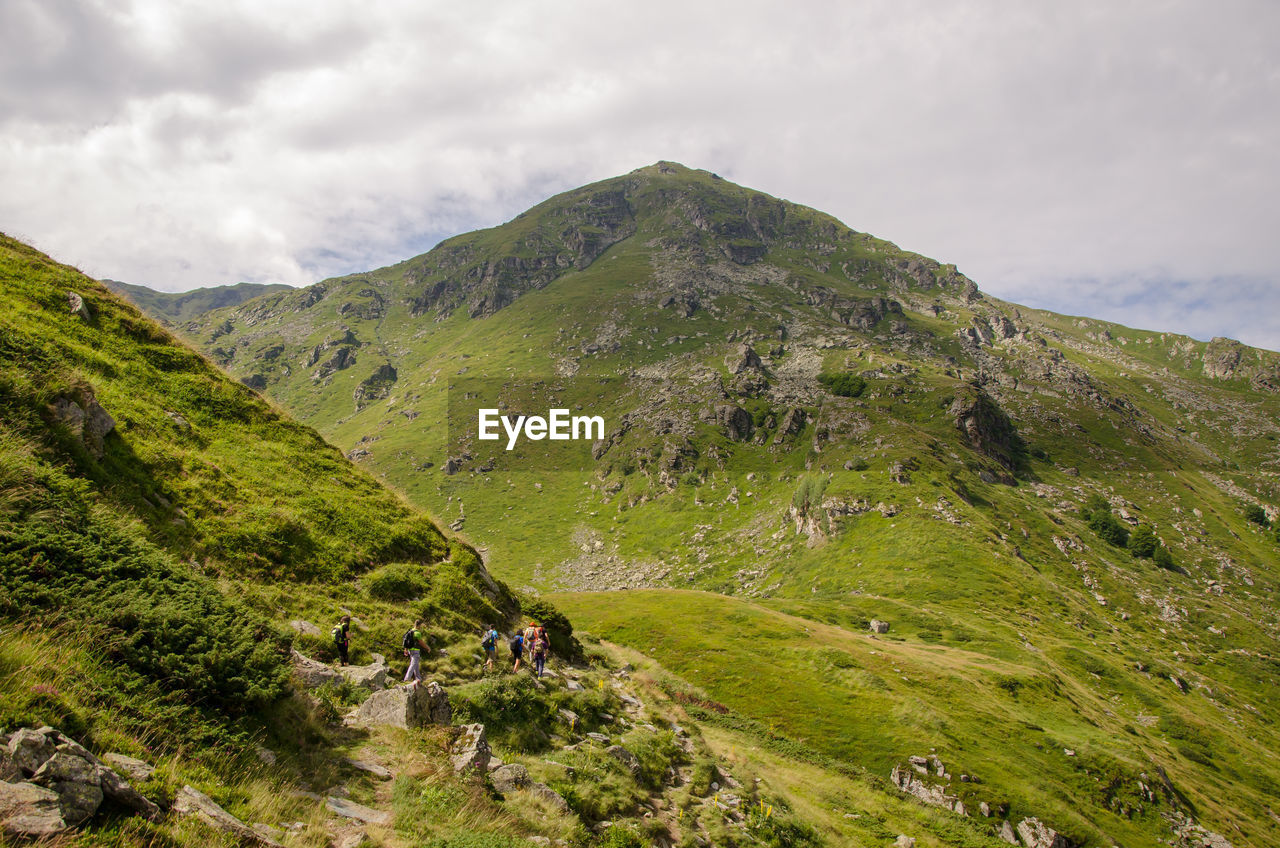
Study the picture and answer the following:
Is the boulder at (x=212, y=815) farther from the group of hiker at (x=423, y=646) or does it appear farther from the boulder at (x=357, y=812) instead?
the group of hiker at (x=423, y=646)

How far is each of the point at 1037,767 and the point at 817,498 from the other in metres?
94.1

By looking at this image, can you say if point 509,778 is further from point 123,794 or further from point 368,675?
point 123,794

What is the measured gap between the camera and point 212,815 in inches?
287

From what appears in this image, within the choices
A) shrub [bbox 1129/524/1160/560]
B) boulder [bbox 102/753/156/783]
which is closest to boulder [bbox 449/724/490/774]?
boulder [bbox 102/753/156/783]

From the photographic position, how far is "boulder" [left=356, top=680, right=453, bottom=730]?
529 inches

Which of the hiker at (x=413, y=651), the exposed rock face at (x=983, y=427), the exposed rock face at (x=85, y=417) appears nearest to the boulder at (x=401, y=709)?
the hiker at (x=413, y=651)

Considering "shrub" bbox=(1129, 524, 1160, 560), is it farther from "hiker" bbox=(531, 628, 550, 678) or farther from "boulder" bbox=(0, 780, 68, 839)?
"boulder" bbox=(0, 780, 68, 839)

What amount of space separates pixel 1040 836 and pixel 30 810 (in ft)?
167

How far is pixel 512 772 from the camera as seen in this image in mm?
12969

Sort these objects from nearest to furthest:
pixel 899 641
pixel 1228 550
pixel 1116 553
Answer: pixel 899 641 → pixel 1116 553 → pixel 1228 550

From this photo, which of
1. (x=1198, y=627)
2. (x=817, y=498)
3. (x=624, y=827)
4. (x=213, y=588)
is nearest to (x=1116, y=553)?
(x=1198, y=627)

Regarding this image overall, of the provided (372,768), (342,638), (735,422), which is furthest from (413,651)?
(735,422)

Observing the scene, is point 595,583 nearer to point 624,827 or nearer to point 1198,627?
point 624,827

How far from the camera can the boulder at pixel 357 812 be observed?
9664mm
